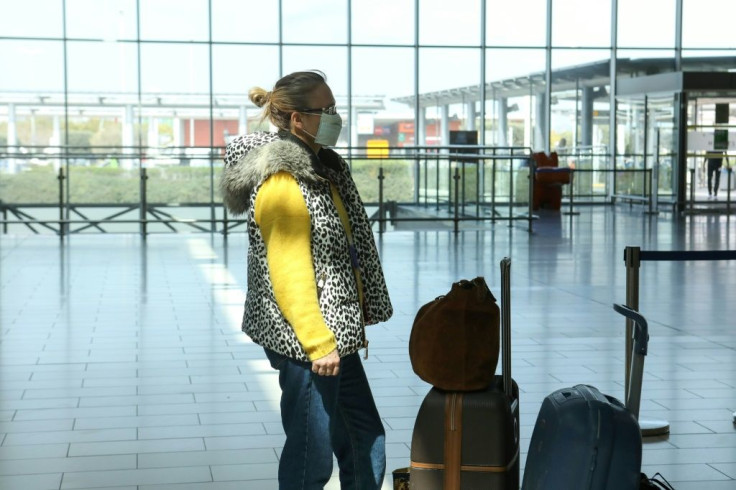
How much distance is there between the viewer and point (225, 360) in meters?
6.52

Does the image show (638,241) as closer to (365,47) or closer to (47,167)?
(47,167)

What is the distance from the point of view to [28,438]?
4.76 metres

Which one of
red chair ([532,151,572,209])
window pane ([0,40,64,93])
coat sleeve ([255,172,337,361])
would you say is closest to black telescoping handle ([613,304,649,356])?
coat sleeve ([255,172,337,361])

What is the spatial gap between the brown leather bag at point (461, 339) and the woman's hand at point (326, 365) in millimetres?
334

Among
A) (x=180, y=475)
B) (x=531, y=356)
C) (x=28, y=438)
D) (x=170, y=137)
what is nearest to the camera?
(x=180, y=475)

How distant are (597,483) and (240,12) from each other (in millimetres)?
19757

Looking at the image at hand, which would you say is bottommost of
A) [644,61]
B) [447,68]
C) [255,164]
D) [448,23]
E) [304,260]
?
[304,260]

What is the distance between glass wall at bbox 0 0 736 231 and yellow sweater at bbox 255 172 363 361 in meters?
17.4

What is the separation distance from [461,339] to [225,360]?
140 inches

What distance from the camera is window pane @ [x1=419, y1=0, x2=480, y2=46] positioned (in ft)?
74.1

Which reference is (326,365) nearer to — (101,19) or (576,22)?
(101,19)

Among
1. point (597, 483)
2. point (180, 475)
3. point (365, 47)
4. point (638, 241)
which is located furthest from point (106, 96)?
point (597, 483)

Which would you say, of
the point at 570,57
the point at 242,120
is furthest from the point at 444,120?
the point at 242,120

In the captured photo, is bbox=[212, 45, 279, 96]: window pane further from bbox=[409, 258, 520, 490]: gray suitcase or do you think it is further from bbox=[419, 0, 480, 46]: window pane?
bbox=[409, 258, 520, 490]: gray suitcase
